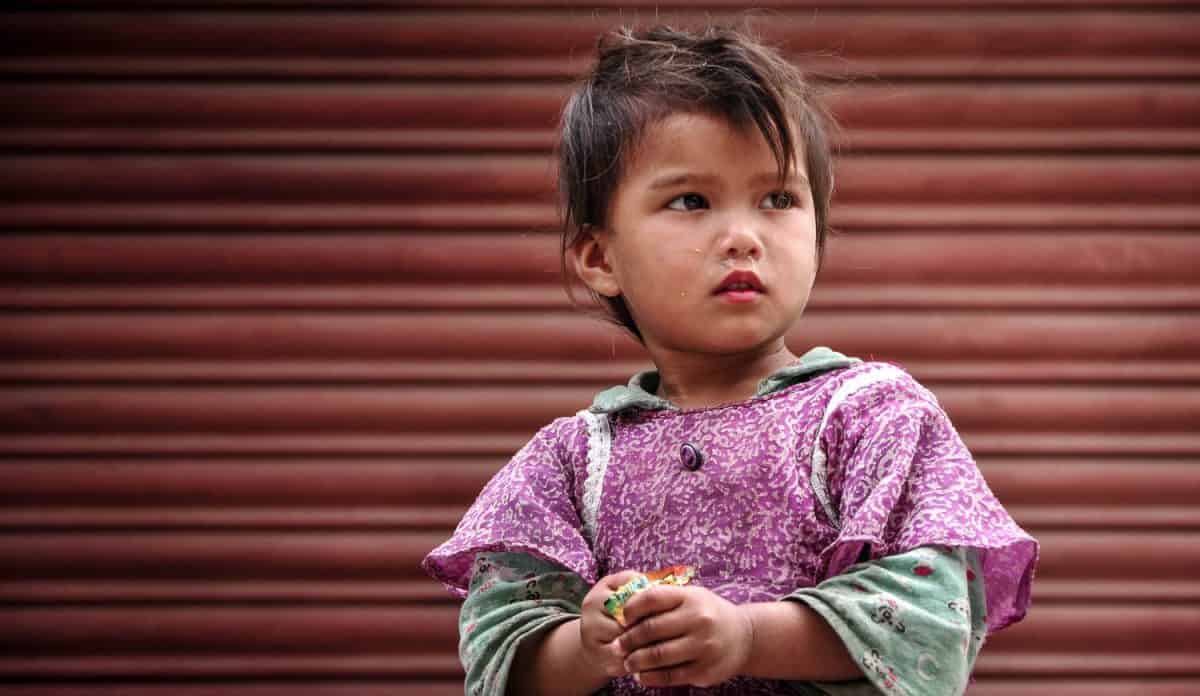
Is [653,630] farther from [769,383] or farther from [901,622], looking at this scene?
[769,383]

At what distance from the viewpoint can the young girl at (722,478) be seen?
121cm

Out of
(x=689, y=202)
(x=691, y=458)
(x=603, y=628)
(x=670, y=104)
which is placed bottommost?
(x=603, y=628)

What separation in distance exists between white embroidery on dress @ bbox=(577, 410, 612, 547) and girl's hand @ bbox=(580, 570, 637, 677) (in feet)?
0.71

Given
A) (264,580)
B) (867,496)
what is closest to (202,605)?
(264,580)

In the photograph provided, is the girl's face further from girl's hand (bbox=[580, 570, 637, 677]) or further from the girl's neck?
girl's hand (bbox=[580, 570, 637, 677])

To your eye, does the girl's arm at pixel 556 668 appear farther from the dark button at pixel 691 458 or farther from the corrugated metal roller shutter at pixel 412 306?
the corrugated metal roller shutter at pixel 412 306

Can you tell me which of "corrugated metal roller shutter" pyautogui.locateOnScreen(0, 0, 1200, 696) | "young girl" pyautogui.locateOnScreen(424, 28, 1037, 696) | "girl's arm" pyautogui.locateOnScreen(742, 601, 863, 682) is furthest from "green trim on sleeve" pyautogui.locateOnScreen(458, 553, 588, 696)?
"corrugated metal roller shutter" pyautogui.locateOnScreen(0, 0, 1200, 696)

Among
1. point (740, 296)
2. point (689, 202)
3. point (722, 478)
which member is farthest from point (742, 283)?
point (722, 478)

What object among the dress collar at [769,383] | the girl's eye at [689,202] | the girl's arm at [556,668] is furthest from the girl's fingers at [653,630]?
the girl's eye at [689,202]

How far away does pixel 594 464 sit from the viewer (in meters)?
1.51

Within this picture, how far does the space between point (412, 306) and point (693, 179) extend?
171 centimetres

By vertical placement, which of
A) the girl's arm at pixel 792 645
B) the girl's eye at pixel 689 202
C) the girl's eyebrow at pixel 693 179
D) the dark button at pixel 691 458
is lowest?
the girl's arm at pixel 792 645

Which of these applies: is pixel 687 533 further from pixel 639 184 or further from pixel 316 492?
pixel 316 492

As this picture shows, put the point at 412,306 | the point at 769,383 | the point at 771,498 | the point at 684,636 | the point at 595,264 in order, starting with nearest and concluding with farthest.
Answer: the point at 684,636 < the point at 771,498 < the point at 769,383 < the point at 595,264 < the point at 412,306
